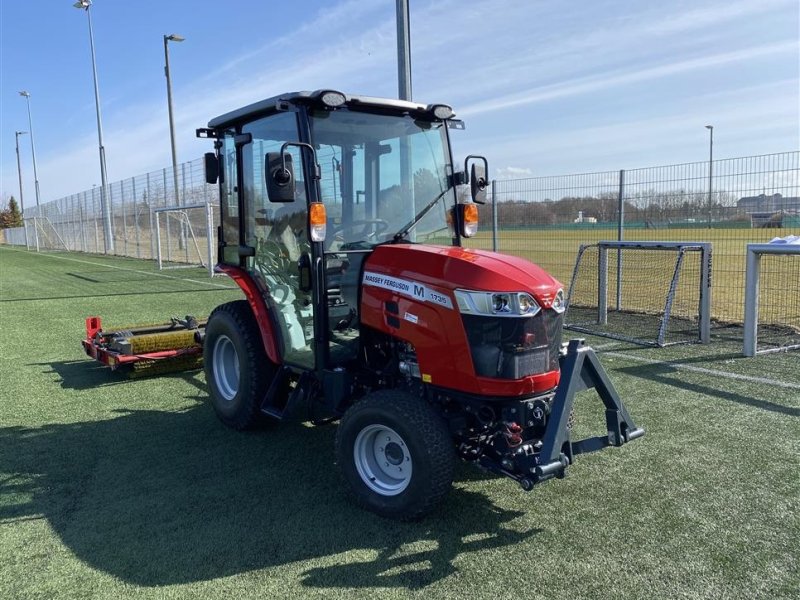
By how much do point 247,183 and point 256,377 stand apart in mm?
1392

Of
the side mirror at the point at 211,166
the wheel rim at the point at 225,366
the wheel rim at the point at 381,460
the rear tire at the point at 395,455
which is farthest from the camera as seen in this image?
the wheel rim at the point at 225,366

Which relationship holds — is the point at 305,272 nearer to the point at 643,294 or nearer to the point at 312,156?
the point at 312,156

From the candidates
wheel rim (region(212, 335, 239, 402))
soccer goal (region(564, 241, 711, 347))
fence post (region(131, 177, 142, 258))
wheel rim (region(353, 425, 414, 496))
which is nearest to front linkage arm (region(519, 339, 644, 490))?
wheel rim (region(353, 425, 414, 496))

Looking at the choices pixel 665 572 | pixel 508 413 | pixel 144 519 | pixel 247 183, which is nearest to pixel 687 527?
pixel 665 572

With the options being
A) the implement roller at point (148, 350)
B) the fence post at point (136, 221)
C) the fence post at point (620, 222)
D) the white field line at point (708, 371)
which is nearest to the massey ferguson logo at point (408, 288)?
the implement roller at point (148, 350)

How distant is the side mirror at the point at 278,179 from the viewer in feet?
11.3

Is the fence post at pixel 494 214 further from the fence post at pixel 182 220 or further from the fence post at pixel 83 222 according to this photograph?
the fence post at pixel 83 222

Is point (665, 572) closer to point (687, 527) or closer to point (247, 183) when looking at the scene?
point (687, 527)

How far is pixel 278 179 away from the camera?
3441 millimetres

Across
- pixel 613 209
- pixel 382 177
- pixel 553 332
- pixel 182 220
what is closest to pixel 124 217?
pixel 182 220

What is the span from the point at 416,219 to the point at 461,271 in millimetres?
1041

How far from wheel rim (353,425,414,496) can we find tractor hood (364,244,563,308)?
802 mm

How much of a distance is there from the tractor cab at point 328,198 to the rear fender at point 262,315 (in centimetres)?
1

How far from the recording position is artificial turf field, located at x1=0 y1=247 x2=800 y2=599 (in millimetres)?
2799
